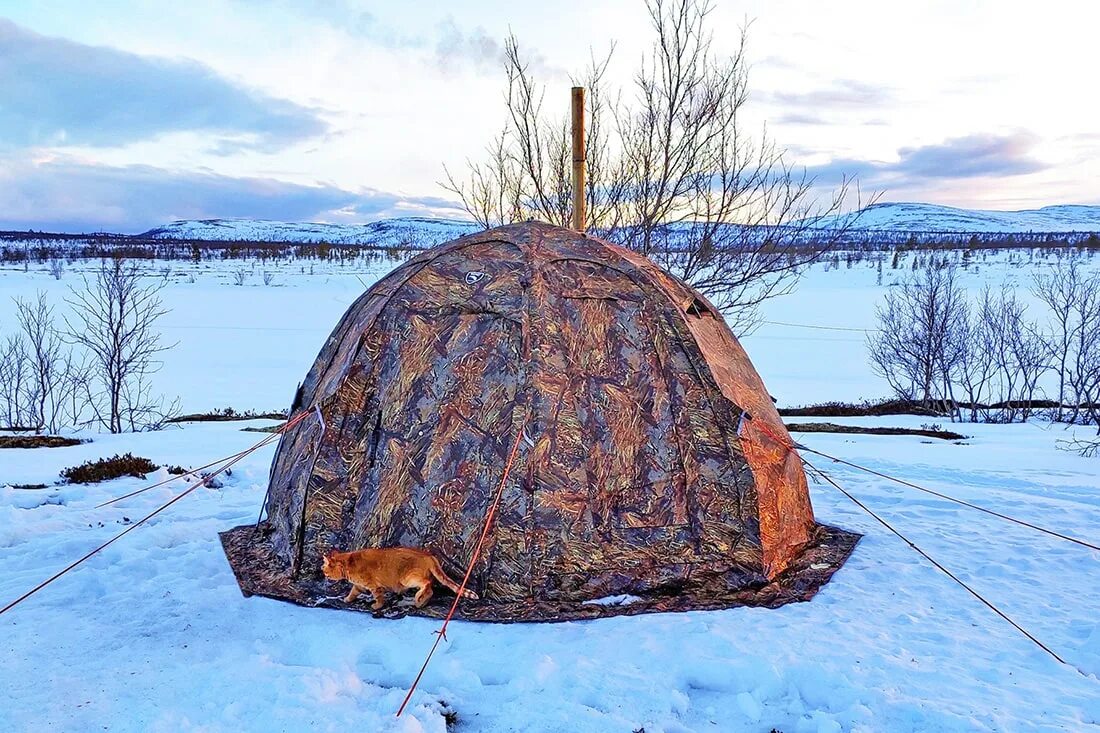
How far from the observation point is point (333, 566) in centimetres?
518

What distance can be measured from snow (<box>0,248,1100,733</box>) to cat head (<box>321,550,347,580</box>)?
277mm

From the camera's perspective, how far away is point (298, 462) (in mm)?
6023

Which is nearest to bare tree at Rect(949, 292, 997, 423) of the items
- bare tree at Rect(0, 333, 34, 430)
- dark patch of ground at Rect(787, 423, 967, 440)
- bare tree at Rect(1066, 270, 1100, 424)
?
bare tree at Rect(1066, 270, 1100, 424)

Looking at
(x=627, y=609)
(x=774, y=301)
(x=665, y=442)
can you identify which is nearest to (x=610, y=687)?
(x=627, y=609)

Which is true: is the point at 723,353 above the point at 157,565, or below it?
above

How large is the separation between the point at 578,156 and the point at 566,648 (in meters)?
4.80

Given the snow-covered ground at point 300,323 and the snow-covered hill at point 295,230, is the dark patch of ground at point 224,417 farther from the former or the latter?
the snow-covered hill at point 295,230

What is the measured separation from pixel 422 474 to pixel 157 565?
2.62 meters

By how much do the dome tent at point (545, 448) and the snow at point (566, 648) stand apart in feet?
1.37

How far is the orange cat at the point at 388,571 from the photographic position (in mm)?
5164

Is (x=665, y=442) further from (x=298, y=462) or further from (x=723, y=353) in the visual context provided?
(x=298, y=462)

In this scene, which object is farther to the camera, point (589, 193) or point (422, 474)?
point (589, 193)

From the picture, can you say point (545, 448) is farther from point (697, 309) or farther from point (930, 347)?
point (930, 347)

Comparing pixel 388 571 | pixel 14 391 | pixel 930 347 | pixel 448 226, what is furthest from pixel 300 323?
pixel 448 226
